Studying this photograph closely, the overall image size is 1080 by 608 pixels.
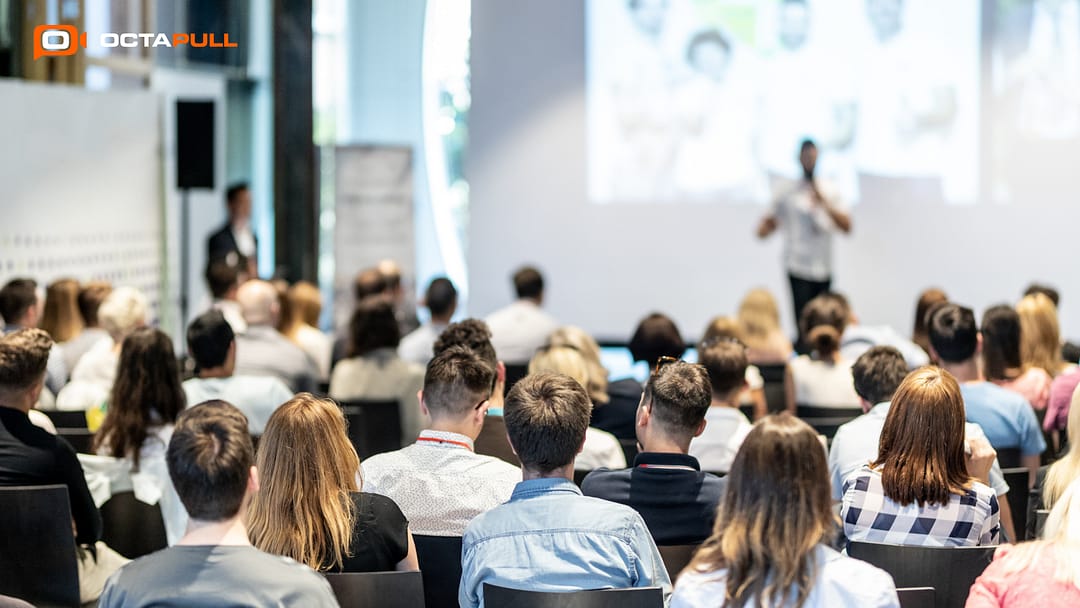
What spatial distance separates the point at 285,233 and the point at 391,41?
6.67 ft

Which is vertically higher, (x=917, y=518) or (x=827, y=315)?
(x=827, y=315)

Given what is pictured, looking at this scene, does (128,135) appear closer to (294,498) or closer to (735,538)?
(294,498)

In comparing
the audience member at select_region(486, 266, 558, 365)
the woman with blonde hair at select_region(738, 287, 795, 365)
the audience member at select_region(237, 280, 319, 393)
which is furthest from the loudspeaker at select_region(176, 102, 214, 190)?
the woman with blonde hair at select_region(738, 287, 795, 365)

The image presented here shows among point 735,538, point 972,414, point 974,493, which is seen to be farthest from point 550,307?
point 735,538

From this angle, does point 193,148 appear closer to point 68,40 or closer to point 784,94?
point 68,40

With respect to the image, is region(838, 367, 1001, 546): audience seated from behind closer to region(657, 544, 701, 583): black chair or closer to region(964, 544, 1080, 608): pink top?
region(657, 544, 701, 583): black chair

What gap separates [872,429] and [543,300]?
17.1 feet

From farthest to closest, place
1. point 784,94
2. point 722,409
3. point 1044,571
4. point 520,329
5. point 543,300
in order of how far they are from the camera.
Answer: point 784,94
point 543,300
point 520,329
point 722,409
point 1044,571

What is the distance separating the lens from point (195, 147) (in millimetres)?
8609

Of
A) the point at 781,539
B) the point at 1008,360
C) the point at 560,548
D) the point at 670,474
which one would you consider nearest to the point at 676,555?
the point at 670,474

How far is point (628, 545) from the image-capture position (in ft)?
8.18

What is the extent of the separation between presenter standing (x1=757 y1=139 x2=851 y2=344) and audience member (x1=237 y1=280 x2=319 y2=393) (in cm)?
378

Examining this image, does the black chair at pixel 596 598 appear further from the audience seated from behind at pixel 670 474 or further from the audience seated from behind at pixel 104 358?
the audience seated from behind at pixel 104 358

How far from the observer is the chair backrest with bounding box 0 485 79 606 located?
10.0 feet
